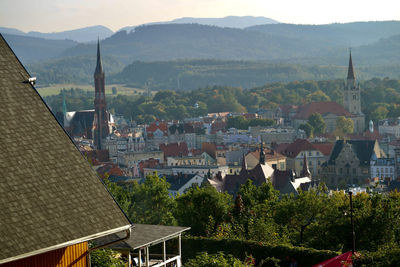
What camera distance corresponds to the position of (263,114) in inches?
7776

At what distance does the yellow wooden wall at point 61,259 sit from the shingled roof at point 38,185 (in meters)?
0.40

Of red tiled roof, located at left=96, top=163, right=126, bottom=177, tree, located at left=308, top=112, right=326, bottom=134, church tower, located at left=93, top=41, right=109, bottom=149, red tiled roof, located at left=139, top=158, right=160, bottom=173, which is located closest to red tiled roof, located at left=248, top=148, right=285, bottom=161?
red tiled roof, located at left=139, top=158, right=160, bottom=173

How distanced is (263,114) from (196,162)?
84.6m

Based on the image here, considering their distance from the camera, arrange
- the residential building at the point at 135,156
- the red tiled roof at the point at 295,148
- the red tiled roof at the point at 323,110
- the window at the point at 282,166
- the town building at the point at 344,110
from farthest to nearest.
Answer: the red tiled roof at the point at 323,110 → the town building at the point at 344,110 → the residential building at the point at 135,156 → the red tiled roof at the point at 295,148 → the window at the point at 282,166

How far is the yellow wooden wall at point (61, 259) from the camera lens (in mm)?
8326

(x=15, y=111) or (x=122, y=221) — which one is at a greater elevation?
(x=15, y=111)

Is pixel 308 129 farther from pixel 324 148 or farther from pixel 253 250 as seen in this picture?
pixel 253 250

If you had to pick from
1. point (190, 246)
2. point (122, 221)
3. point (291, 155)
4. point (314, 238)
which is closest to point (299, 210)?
point (314, 238)

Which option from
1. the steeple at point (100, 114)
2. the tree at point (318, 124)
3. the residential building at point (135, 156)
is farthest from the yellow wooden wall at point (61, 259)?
the tree at point (318, 124)

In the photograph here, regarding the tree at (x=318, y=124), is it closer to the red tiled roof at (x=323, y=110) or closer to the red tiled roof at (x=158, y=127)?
the red tiled roof at (x=323, y=110)

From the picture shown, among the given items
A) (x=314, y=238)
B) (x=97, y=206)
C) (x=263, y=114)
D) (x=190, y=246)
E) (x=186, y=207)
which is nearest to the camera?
(x=97, y=206)

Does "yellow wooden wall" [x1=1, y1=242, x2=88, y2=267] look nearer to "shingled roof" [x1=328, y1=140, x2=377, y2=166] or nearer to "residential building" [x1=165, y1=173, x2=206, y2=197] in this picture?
"residential building" [x1=165, y1=173, x2=206, y2=197]

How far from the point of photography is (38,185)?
8.41 meters

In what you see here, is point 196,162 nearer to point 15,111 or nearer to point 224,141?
point 224,141
